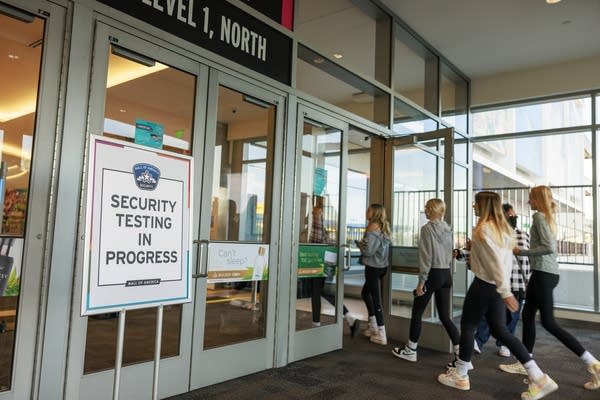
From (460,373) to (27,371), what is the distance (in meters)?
2.76

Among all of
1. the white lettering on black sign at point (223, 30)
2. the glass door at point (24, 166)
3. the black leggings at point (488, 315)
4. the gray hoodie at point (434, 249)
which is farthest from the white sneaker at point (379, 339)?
the glass door at point (24, 166)

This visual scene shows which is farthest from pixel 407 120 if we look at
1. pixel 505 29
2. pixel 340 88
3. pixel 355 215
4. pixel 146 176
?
pixel 146 176

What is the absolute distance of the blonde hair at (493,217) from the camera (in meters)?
3.15

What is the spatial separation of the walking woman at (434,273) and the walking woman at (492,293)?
662mm

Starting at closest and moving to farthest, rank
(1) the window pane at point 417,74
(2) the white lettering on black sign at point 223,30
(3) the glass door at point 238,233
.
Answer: (2) the white lettering on black sign at point 223,30 < (3) the glass door at point 238,233 < (1) the window pane at point 417,74

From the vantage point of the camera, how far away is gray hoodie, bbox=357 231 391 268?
467 centimetres

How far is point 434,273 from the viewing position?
395 centimetres

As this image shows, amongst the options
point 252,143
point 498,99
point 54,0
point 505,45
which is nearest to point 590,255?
point 498,99

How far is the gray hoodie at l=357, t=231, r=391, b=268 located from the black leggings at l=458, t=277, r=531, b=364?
1491 millimetres

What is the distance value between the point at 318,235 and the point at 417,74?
10.7ft

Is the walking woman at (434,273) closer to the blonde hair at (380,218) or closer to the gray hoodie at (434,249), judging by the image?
the gray hoodie at (434,249)

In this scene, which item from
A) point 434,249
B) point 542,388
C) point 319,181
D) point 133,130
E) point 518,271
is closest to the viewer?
point 133,130

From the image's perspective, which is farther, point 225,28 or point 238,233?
point 238,233

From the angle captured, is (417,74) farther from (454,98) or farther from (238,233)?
(238,233)
